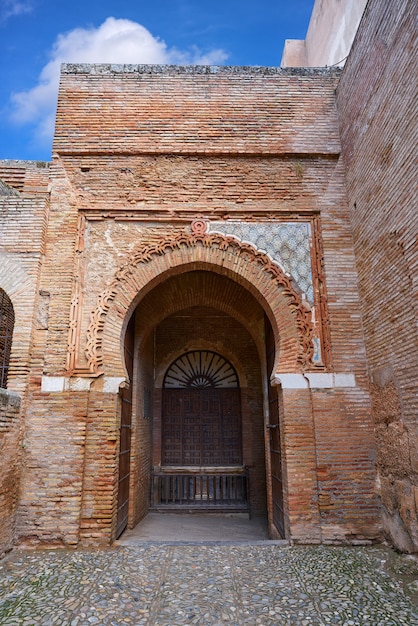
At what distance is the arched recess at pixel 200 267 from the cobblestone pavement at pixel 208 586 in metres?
1.99

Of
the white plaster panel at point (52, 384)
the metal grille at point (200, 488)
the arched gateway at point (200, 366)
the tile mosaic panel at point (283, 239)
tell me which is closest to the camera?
the white plaster panel at point (52, 384)

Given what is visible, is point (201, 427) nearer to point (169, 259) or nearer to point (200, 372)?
point (200, 372)

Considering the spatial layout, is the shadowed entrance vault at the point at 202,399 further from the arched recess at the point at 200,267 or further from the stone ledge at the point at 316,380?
the stone ledge at the point at 316,380

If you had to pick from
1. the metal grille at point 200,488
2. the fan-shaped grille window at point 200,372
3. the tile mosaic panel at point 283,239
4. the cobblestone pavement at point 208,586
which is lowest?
the cobblestone pavement at point 208,586

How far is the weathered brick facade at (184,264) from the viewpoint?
4.61 metres

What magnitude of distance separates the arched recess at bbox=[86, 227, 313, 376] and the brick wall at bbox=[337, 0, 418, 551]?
870 mm

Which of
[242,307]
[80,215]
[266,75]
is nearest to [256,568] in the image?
[242,307]

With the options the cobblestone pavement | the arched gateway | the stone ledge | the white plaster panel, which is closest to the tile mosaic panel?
the arched gateway

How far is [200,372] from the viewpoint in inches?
339

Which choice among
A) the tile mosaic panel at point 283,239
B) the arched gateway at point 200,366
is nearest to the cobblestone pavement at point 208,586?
the arched gateway at point 200,366

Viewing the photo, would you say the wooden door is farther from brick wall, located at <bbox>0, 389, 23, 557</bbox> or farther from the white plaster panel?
brick wall, located at <bbox>0, 389, 23, 557</bbox>

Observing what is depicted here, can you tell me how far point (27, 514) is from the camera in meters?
4.46

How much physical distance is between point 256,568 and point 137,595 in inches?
46.7

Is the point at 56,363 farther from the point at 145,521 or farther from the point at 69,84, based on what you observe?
the point at 69,84
